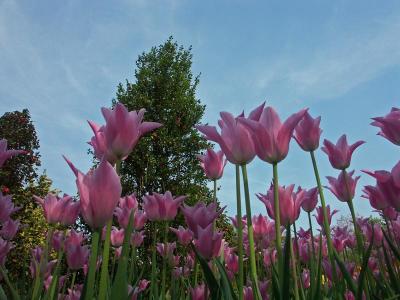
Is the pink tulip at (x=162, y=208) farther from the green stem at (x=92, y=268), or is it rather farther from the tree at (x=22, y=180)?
the tree at (x=22, y=180)

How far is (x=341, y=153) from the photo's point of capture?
7.97 ft

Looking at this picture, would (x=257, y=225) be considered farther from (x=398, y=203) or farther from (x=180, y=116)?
(x=180, y=116)

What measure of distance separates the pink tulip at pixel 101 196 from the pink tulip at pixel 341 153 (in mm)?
1642

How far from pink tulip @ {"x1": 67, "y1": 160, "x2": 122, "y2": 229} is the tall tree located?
13256mm

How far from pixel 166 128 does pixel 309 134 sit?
585 inches

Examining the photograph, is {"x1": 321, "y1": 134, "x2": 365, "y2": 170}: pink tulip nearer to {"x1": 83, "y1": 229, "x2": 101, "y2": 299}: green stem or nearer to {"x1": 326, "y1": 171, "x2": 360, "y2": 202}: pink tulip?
{"x1": 326, "y1": 171, "x2": 360, "y2": 202}: pink tulip

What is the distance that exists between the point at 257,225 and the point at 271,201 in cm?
124

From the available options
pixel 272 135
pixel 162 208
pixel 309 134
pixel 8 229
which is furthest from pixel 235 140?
pixel 8 229

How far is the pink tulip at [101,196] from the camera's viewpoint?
1.16m

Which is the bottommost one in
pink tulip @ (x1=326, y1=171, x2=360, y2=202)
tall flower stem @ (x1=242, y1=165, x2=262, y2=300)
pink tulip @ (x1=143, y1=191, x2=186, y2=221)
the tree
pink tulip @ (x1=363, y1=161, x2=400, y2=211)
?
tall flower stem @ (x1=242, y1=165, x2=262, y2=300)

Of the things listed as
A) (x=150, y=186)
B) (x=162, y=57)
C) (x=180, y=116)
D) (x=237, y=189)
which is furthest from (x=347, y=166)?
(x=162, y=57)

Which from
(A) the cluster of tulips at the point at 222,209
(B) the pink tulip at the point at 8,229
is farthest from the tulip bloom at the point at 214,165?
(B) the pink tulip at the point at 8,229

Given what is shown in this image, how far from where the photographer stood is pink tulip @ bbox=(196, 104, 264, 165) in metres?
1.69

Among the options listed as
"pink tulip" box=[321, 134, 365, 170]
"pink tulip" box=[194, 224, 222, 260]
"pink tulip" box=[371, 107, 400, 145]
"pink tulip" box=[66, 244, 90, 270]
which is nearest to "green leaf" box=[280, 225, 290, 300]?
"pink tulip" box=[194, 224, 222, 260]
